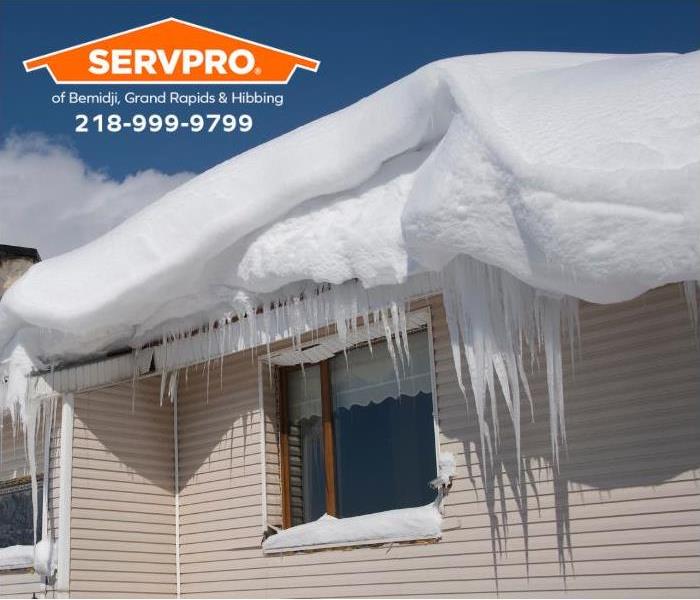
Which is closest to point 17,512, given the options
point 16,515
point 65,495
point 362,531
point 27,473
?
point 16,515

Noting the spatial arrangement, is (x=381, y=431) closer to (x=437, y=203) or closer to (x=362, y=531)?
(x=362, y=531)

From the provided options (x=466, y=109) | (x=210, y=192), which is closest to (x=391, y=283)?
(x=466, y=109)

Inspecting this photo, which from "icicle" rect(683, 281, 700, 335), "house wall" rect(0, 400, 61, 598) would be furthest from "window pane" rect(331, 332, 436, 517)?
"house wall" rect(0, 400, 61, 598)

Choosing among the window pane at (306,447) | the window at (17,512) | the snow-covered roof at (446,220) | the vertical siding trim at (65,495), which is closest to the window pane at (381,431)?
the window pane at (306,447)

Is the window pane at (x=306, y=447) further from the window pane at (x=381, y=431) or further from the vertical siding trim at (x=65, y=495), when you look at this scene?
the vertical siding trim at (x=65, y=495)

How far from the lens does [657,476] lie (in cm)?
520

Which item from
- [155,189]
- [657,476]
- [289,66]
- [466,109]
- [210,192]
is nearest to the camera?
[466,109]

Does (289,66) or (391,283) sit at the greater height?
(289,66)

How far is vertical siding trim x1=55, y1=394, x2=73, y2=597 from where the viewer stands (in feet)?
23.3

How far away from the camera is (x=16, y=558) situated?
7664 mm

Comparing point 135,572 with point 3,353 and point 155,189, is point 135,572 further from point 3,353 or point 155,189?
point 155,189

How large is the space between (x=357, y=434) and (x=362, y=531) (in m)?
0.80

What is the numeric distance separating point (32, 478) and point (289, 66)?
4373 millimetres

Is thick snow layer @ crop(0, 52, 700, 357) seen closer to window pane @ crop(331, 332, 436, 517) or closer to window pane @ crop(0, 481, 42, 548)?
window pane @ crop(331, 332, 436, 517)
